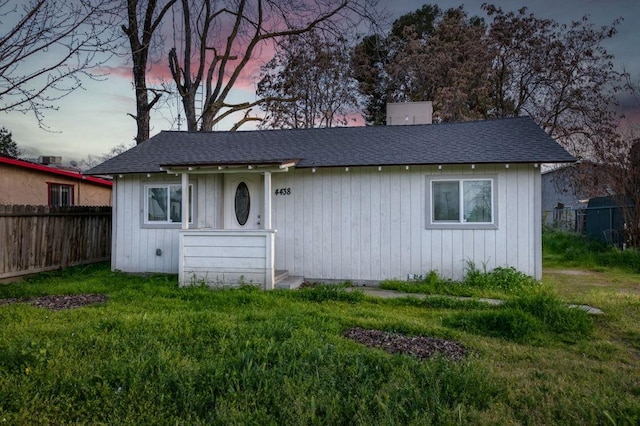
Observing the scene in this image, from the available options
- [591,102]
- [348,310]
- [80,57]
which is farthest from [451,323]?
[591,102]

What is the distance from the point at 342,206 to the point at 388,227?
106 centimetres

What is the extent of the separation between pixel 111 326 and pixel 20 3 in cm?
341

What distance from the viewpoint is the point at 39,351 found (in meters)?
3.85

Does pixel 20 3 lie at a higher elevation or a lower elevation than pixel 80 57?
higher

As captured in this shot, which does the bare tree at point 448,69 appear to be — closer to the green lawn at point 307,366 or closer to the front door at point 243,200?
the front door at point 243,200

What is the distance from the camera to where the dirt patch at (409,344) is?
14.1 feet

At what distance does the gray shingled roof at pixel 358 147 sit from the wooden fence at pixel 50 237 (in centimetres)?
163

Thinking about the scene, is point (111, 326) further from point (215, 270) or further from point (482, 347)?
point (482, 347)

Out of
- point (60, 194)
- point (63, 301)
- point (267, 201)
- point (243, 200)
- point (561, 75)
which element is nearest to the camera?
point (63, 301)

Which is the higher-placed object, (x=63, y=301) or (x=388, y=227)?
(x=388, y=227)

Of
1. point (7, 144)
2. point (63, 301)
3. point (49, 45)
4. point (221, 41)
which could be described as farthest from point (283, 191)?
point (7, 144)

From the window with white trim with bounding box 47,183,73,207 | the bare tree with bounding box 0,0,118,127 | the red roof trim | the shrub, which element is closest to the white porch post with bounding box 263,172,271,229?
the shrub

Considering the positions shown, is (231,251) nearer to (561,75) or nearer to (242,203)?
(242,203)

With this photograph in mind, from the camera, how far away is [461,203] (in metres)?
8.38
